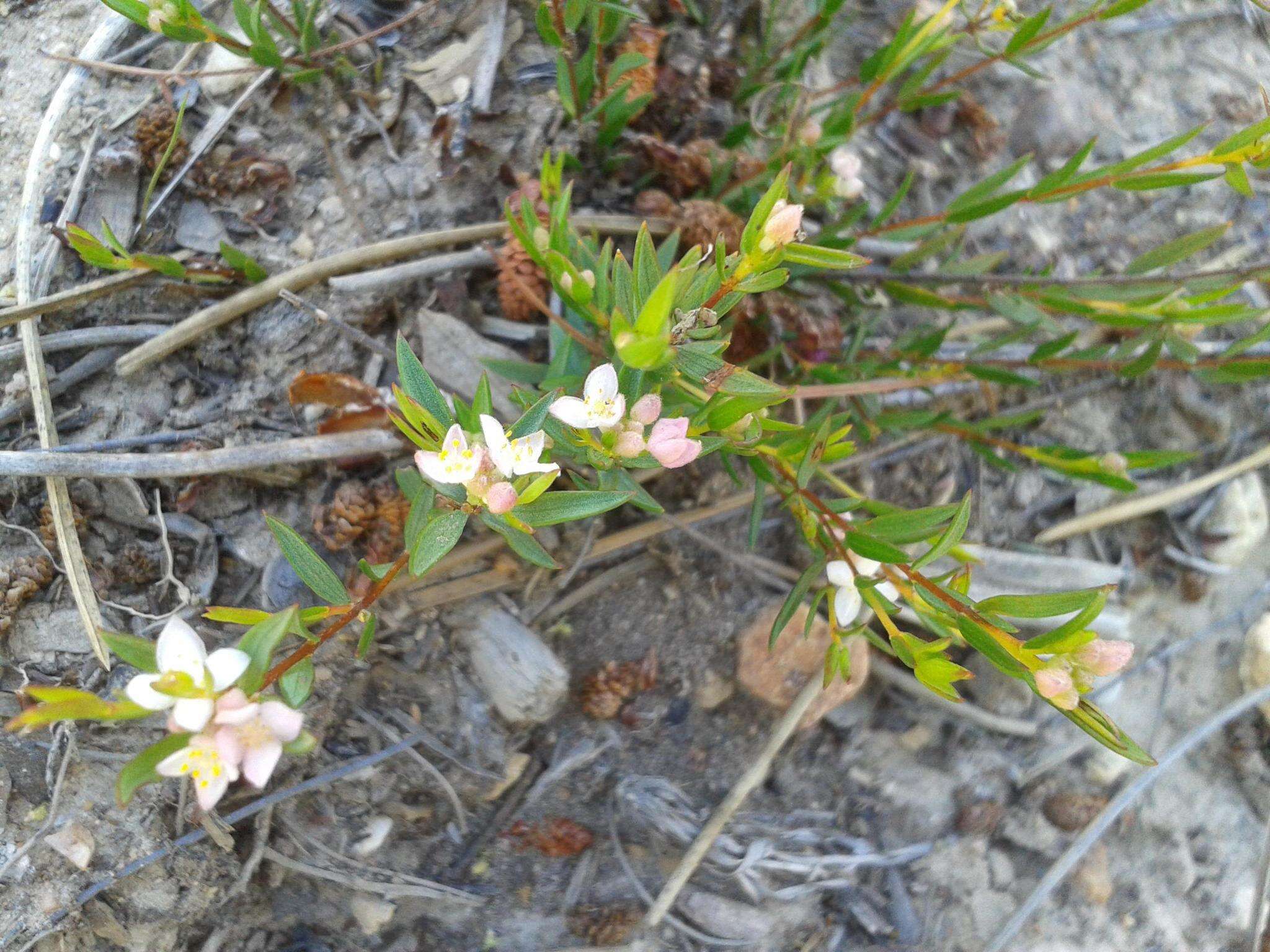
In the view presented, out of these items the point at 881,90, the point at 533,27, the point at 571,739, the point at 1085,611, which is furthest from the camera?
the point at 881,90

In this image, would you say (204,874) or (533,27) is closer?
(204,874)

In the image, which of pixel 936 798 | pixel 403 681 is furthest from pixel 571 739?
pixel 936 798

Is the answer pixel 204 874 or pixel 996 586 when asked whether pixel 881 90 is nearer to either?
pixel 996 586

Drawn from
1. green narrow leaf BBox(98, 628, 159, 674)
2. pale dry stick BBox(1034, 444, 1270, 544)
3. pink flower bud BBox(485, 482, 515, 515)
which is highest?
pink flower bud BBox(485, 482, 515, 515)

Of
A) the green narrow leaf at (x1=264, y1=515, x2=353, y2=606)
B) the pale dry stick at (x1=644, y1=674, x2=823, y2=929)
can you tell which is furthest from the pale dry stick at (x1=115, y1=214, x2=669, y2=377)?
the pale dry stick at (x1=644, y1=674, x2=823, y2=929)

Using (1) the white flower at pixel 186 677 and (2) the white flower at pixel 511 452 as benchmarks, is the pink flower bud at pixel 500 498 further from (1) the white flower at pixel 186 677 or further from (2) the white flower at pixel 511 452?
(1) the white flower at pixel 186 677

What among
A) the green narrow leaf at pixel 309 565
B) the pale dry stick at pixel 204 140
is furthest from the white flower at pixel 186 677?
the pale dry stick at pixel 204 140

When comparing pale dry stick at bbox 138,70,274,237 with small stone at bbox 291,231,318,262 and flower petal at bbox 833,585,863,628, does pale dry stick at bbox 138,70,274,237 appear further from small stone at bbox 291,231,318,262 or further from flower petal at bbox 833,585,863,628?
flower petal at bbox 833,585,863,628

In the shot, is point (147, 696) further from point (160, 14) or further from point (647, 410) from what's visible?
point (160, 14)
